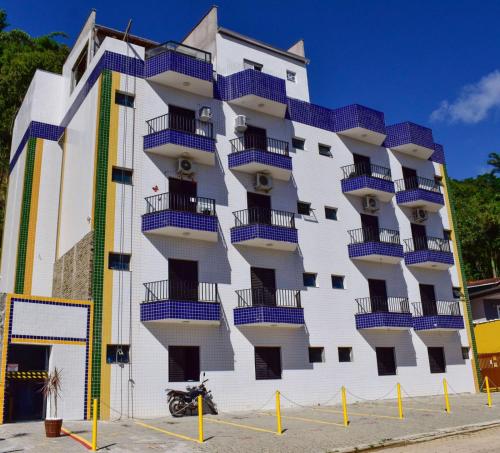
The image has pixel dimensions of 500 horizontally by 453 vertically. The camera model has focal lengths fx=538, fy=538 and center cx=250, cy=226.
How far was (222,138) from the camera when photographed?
2675cm

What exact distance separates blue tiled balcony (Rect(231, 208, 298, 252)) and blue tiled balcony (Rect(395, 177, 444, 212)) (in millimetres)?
8951

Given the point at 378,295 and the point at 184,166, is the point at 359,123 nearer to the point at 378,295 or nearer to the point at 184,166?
the point at 378,295

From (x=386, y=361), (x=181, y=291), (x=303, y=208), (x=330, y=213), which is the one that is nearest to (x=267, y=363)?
(x=181, y=291)

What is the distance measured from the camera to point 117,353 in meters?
20.6

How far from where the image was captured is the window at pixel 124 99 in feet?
79.4

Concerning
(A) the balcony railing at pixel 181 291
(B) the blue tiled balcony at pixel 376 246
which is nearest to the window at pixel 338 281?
(B) the blue tiled balcony at pixel 376 246

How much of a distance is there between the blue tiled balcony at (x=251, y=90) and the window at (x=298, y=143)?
2148 millimetres

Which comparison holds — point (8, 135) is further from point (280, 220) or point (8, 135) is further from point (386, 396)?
point (386, 396)

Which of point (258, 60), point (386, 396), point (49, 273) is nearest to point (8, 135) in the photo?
point (49, 273)

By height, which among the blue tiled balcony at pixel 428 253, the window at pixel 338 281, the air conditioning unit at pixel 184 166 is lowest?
the window at pixel 338 281

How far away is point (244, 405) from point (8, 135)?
27.4 m

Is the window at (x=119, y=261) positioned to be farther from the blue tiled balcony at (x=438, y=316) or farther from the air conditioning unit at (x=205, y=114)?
the blue tiled balcony at (x=438, y=316)

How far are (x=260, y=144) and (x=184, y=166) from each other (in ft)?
16.1

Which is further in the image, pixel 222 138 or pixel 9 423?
pixel 222 138
